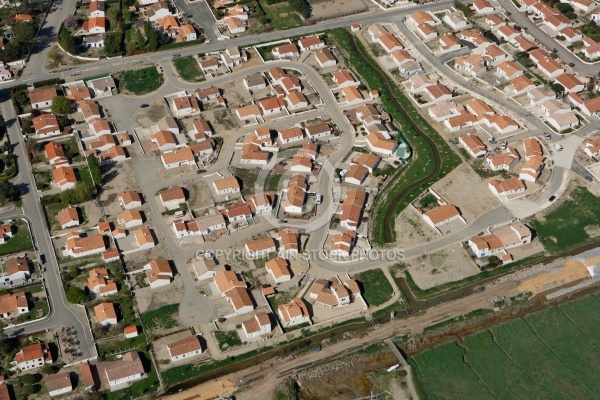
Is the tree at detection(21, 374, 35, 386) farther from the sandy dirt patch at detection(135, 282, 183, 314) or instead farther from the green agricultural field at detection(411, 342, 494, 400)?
the green agricultural field at detection(411, 342, 494, 400)

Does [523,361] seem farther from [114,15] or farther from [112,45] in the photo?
[114,15]

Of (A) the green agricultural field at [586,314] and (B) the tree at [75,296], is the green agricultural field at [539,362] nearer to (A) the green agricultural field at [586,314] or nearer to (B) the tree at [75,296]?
(A) the green agricultural field at [586,314]

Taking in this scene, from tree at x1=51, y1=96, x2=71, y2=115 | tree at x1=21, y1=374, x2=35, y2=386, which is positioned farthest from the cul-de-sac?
tree at x1=51, y1=96, x2=71, y2=115

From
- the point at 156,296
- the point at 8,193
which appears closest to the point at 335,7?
the point at 8,193

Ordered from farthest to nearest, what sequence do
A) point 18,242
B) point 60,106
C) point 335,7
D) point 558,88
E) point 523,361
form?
1. point 335,7
2. point 558,88
3. point 60,106
4. point 18,242
5. point 523,361

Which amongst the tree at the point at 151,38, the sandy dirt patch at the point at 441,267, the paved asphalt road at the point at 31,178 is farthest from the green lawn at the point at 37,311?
the tree at the point at 151,38
